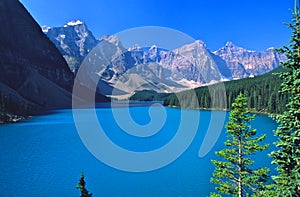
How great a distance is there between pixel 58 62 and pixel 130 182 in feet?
597

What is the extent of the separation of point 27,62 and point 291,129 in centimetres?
16736

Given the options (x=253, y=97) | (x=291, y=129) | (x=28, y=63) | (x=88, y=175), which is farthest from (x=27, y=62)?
(x=291, y=129)

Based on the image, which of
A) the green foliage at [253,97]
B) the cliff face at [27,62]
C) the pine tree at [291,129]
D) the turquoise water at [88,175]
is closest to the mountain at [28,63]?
the cliff face at [27,62]

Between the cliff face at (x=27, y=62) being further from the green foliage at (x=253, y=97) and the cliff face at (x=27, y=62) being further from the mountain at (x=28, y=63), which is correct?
the green foliage at (x=253, y=97)

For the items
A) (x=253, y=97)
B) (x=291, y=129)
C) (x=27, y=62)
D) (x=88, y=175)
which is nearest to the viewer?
(x=291, y=129)

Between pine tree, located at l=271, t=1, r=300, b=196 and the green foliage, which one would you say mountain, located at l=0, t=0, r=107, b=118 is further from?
pine tree, located at l=271, t=1, r=300, b=196

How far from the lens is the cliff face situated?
437 feet

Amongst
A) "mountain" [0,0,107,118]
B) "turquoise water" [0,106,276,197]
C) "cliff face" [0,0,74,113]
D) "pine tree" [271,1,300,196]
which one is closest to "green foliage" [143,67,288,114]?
"turquoise water" [0,106,276,197]

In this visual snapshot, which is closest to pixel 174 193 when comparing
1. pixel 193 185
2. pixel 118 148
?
pixel 193 185

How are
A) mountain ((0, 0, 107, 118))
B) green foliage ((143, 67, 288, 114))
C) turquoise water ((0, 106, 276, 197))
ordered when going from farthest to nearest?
mountain ((0, 0, 107, 118)), green foliage ((143, 67, 288, 114)), turquoise water ((0, 106, 276, 197))

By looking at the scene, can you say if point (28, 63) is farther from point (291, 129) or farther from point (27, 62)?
point (291, 129)

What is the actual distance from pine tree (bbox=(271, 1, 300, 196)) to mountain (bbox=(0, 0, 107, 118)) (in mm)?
124676

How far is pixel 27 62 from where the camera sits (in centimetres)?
15200

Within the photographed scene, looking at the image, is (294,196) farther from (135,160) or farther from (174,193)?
(135,160)
